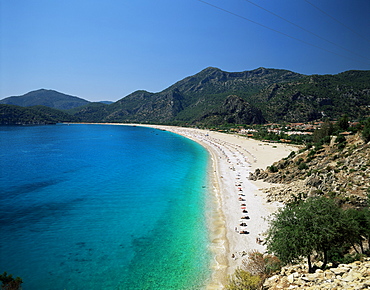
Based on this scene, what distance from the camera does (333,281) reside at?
965cm

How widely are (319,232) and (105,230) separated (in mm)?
19643

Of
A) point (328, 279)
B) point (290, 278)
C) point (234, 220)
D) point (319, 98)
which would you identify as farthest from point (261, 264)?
point (319, 98)

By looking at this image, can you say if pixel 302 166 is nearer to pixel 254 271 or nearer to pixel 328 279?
pixel 254 271

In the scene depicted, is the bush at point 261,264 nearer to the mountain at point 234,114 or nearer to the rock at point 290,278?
the rock at point 290,278

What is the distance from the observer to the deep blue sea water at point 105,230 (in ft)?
52.0

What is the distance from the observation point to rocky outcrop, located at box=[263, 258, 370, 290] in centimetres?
897

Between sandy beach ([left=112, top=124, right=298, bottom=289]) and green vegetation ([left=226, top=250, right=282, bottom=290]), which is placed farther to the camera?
sandy beach ([left=112, top=124, right=298, bottom=289])

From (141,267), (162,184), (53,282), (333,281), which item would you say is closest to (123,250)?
(141,267)

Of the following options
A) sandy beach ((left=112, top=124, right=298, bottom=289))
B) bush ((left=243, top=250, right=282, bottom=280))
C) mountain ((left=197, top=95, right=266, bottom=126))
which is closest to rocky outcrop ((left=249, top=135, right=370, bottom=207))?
sandy beach ((left=112, top=124, right=298, bottom=289))

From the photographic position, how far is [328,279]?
9938 millimetres

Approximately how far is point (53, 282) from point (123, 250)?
5527mm

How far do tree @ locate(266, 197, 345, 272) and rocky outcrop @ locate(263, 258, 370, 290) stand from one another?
3.72ft

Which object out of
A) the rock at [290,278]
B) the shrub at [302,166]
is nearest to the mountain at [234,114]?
the shrub at [302,166]

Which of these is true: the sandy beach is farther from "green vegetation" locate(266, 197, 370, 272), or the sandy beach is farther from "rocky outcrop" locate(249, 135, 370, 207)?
"green vegetation" locate(266, 197, 370, 272)
